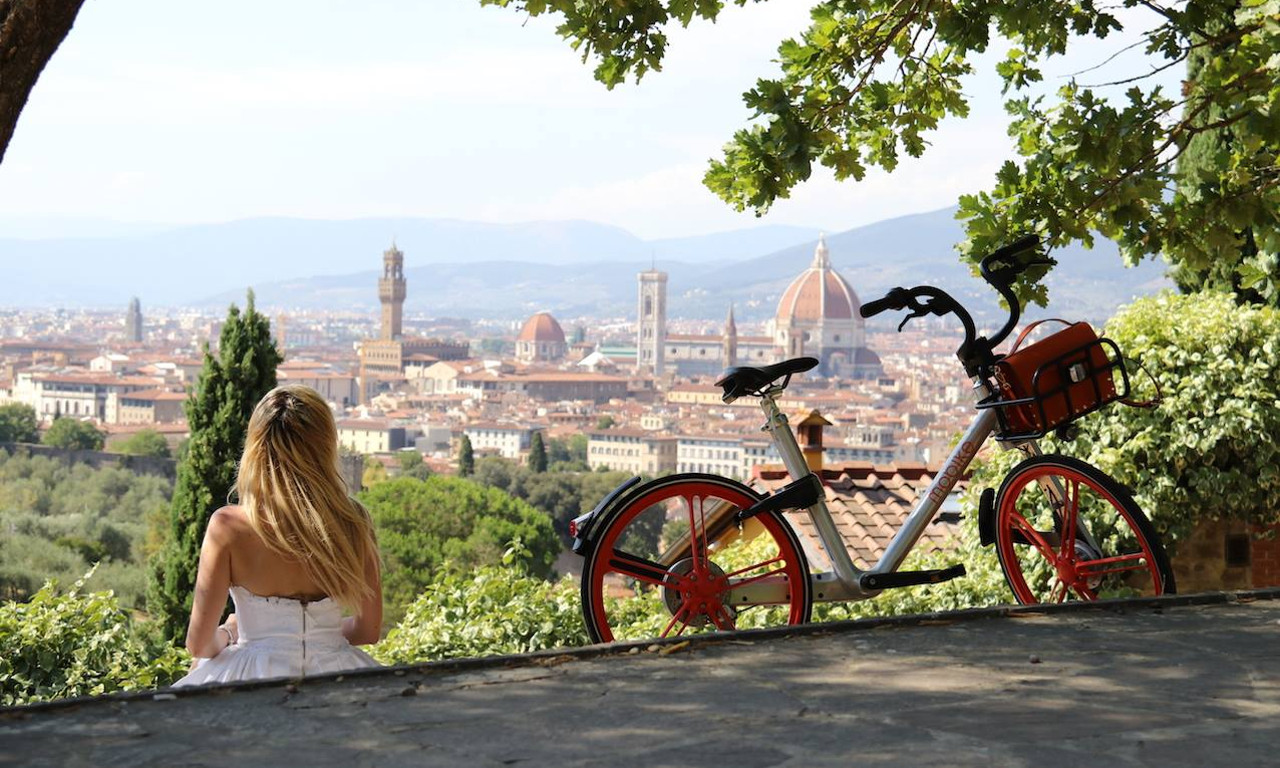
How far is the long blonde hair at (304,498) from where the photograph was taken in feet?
8.72

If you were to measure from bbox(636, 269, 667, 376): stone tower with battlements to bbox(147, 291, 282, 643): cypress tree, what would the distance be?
467ft

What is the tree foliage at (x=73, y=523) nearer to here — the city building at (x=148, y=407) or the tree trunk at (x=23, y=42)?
the tree trunk at (x=23, y=42)

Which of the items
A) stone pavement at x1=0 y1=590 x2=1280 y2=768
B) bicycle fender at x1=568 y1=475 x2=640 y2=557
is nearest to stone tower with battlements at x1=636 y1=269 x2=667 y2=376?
bicycle fender at x1=568 y1=475 x2=640 y2=557

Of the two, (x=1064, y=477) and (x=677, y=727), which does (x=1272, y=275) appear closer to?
(x=1064, y=477)

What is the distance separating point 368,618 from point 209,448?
1413 centimetres

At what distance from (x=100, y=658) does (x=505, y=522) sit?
102ft

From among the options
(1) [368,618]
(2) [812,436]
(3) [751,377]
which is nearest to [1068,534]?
(3) [751,377]

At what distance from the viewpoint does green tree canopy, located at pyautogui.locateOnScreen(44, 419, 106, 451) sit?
207 ft

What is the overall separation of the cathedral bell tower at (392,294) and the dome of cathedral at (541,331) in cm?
1579

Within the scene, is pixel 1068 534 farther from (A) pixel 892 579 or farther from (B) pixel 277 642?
(B) pixel 277 642

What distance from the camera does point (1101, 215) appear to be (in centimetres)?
486

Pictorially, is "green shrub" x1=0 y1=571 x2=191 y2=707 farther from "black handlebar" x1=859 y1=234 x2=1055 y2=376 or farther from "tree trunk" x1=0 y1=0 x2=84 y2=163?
"black handlebar" x1=859 y1=234 x2=1055 y2=376

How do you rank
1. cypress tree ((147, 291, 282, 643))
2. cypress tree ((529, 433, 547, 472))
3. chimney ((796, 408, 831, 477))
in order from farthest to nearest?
cypress tree ((529, 433, 547, 472))
cypress tree ((147, 291, 282, 643))
chimney ((796, 408, 831, 477))

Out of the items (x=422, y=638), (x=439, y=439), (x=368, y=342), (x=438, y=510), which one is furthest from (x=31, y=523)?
(x=368, y=342)
